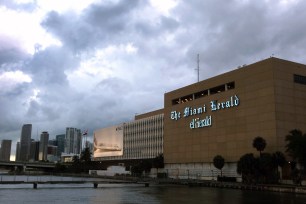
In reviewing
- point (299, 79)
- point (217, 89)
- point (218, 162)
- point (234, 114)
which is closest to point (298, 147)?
point (299, 79)

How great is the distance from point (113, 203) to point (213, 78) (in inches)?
3595

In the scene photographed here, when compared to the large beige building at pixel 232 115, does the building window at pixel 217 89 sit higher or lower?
higher

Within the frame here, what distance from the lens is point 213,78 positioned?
138125 millimetres

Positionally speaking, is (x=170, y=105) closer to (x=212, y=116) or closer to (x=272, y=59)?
(x=212, y=116)

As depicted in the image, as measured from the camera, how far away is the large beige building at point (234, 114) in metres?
112

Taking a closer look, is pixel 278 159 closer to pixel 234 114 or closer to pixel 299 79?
pixel 234 114

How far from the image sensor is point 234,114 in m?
125

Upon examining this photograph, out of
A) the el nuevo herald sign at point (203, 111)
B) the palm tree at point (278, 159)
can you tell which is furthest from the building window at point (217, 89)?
the palm tree at point (278, 159)

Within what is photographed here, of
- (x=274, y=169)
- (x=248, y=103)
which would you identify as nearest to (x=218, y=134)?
(x=248, y=103)

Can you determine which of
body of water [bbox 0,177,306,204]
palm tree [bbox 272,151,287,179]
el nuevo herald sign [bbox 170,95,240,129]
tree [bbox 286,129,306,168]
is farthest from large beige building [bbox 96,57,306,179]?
body of water [bbox 0,177,306,204]

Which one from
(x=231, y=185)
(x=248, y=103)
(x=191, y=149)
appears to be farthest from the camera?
(x=191, y=149)

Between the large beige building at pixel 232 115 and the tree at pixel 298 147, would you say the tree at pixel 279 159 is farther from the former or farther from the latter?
the tree at pixel 298 147

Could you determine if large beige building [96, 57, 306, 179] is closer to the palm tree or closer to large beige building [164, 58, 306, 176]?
large beige building [164, 58, 306, 176]

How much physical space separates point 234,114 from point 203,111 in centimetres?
1708
